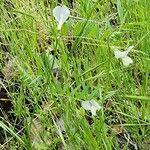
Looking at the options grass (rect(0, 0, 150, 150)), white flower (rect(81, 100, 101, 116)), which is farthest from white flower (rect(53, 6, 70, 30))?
white flower (rect(81, 100, 101, 116))

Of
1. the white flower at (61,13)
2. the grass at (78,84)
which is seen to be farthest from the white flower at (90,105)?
the white flower at (61,13)

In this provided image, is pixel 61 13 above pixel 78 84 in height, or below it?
above

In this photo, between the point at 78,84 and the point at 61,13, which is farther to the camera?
the point at 78,84

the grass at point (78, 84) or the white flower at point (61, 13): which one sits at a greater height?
the white flower at point (61, 13)

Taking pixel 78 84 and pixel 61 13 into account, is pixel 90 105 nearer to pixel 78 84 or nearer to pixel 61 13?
pixel 78 84

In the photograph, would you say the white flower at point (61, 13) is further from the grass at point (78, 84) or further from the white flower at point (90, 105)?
the white flower at point (90, 105)

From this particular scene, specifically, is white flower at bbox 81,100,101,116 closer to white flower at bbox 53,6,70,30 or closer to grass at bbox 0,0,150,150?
grass at bbox 0,0,150,150

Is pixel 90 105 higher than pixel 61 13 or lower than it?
lower

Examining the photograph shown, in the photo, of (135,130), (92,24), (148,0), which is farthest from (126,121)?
(148,0)

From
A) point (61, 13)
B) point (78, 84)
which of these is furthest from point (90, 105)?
point (61, 13)
